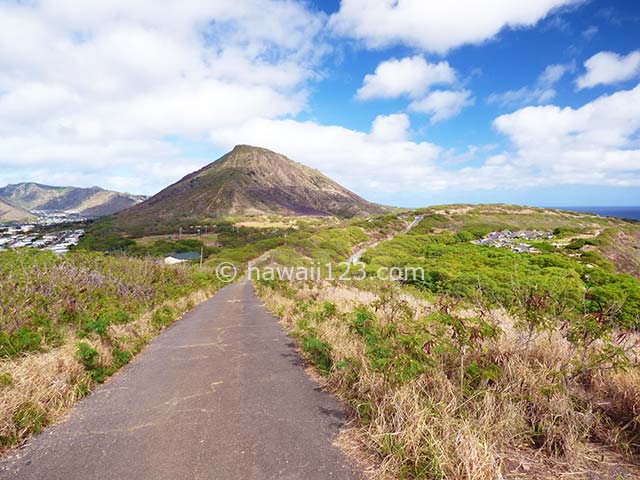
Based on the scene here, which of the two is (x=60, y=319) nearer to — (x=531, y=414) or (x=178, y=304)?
(x=178, y=304)

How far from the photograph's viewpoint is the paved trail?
12.5 ft

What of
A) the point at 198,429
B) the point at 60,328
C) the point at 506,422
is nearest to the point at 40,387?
the point at 198,429

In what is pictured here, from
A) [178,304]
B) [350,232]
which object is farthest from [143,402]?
[350,232]

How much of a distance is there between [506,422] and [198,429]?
13.2 feet

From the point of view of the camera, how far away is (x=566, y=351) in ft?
16.1

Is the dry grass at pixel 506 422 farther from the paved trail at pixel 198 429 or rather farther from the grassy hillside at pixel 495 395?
the paved trail at pixel 198 429

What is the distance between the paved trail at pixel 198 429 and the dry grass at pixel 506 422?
59 cm

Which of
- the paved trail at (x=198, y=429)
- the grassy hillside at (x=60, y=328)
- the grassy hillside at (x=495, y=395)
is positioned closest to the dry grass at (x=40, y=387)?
the grassy hillside at (x=60, y=328)

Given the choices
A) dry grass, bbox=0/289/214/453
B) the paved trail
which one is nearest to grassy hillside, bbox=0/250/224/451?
dry grass, bbox=0/289/214/453

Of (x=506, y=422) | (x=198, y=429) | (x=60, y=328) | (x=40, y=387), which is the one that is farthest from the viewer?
(x=60, y=328)

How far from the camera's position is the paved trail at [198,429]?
381cm

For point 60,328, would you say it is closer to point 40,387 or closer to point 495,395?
point 40,387

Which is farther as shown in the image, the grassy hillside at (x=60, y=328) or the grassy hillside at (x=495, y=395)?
the grassy hillside at (x=60, y=328)

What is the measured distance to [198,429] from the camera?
183 inches
